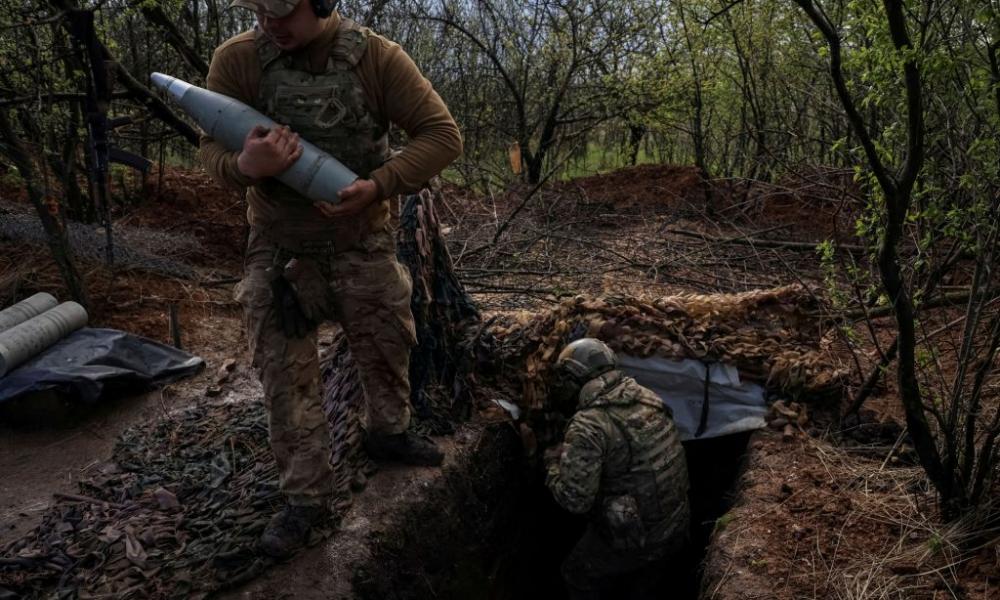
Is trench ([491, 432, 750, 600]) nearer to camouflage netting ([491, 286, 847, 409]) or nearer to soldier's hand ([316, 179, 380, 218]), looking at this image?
camouflage netting ([491, 286, 847, 409])

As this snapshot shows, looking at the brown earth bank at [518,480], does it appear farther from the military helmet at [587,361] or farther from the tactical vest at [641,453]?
the military helmet at [587,361]

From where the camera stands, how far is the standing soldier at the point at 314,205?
2666 mm

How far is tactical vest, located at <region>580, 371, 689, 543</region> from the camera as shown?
3775mm

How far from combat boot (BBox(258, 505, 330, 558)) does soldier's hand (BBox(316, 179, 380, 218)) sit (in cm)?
132

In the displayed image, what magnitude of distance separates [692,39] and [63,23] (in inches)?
271

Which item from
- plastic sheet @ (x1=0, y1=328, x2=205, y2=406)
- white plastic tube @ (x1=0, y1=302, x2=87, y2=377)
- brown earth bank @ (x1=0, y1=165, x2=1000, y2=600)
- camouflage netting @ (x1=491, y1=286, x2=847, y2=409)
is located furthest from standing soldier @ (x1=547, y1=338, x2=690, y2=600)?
white plastic tube @ (x1=0, y1=302, x2=87, y2=377)

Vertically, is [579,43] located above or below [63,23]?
above

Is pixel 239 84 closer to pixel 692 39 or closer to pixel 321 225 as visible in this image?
pixel 321 225

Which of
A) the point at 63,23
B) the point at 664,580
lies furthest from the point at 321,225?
the point at 63,23

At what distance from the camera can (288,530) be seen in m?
3.04

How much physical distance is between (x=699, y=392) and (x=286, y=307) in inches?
106

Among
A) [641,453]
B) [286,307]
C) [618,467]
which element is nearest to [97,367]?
[286,307]

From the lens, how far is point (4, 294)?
5145 mm

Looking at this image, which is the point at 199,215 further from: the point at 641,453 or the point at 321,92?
the point at 641,453
